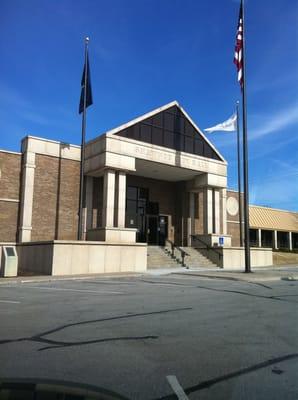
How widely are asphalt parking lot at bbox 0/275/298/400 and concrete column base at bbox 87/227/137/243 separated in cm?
1332

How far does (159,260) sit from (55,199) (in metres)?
7.60

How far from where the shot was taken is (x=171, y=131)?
103 ft

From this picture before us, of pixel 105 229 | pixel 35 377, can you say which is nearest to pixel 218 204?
pixel 105 229

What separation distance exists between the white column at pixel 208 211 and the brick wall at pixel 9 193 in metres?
13.3

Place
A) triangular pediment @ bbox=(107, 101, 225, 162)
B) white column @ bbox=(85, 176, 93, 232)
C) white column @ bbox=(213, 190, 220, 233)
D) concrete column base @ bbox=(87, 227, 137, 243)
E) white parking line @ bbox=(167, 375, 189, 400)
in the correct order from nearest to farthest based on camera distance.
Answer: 1. white parking line @ bbox=(167, 375, 189, 400)
2. concrete column base @ bbox=(87, 227, 137, 243)
3. triangular pediment @ bbox=(107, 101, 225, 162)
4. white column @ bbox=(85, 176, 93, 232)
5. white column @ bbox=(213, 190, 220, 233)

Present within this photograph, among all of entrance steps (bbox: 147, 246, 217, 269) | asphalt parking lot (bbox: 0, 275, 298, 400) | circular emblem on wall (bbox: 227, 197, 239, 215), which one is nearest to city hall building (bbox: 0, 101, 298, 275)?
entrance steps (bbox: 147, 246, 217, 269)

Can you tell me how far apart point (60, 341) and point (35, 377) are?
199cm

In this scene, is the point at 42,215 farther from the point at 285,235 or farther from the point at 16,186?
the point at 285,235

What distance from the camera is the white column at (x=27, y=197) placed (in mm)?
26625

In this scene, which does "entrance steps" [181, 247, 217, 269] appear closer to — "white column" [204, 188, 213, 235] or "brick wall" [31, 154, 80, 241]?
"white column" [204, 188, 213, 235]

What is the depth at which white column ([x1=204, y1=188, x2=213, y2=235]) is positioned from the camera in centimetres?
3219

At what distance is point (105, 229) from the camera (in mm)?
25750

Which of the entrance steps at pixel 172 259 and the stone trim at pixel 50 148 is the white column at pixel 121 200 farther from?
the stone trim at pixel 50 148

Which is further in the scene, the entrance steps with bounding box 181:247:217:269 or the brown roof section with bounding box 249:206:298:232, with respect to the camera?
the brown roof section with bounding box 249:206:298:232
